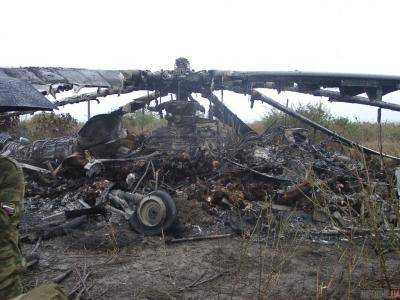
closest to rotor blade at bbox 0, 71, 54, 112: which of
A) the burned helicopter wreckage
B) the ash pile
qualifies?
the ash pile

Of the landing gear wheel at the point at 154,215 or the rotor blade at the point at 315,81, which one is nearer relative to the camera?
the landing gear wheel at the point at 154,215

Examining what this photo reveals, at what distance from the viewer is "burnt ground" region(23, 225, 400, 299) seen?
17.2 feet

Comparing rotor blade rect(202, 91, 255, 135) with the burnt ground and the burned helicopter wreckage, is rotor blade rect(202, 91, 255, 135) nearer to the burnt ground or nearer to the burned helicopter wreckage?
the burned helicopter wreckage

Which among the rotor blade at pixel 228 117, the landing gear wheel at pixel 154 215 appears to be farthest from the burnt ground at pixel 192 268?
the rotor blade at pixel 228 117

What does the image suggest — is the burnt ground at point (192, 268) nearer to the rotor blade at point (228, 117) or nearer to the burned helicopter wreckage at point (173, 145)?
the burned helicopter wreckage at point (173, 145)

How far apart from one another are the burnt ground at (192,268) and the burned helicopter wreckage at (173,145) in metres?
0.77

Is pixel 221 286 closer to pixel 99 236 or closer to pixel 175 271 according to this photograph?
pixel 175 271

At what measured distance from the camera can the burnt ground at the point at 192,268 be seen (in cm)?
524

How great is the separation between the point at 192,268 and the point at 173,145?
5.64m

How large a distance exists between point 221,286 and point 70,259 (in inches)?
101

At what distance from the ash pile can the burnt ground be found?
251 mm

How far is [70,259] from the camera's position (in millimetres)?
6707

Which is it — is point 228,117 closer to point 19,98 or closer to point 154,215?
point 154,215

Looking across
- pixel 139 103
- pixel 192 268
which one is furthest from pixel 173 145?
pixel 192 268
